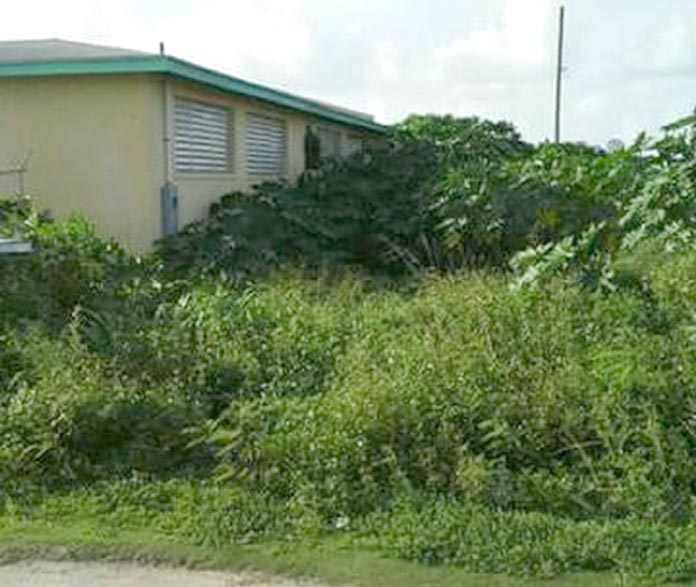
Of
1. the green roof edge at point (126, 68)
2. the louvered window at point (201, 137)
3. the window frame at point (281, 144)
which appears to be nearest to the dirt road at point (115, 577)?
the green roof edge at point (126, 68)

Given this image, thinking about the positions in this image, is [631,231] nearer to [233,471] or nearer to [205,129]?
[233,471]

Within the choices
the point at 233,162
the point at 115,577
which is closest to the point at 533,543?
the point at 115,577

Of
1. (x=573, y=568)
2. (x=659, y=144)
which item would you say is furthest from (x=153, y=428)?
(x=659, y=144)

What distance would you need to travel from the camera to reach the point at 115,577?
18.5 ft

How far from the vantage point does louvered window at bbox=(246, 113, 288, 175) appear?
17266 mm

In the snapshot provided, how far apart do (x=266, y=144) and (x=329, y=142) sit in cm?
469

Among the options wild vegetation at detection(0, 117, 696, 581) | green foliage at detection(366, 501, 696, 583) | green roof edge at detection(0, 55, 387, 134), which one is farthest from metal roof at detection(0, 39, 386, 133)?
green foliage at detection(366, 501, 696, 583)

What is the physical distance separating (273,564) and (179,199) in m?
9.07

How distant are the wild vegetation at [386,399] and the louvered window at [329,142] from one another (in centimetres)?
Result: 908

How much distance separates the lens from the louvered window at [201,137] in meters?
14.5

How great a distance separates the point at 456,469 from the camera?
6660mm

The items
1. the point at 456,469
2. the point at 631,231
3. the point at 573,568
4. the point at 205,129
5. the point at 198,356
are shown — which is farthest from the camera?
the point at 205,129

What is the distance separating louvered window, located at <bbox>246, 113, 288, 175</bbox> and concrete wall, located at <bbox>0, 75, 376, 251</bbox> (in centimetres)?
273

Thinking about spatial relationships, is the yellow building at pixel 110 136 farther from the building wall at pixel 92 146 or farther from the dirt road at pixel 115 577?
the dirt road at pixel 115 577
